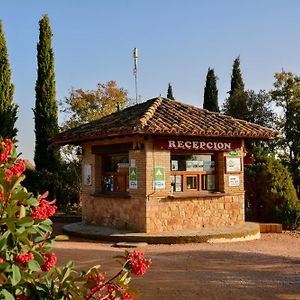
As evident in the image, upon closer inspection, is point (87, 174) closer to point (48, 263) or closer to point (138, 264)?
point (138, 264)

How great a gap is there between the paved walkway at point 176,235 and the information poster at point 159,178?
1.33 metres

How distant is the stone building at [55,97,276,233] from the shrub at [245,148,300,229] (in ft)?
6.93

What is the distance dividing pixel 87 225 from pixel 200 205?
Answer: 3.92 metres

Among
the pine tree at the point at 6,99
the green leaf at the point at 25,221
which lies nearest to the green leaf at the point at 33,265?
the green leaf at the point at 25,221

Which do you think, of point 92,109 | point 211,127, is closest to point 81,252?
point 211,127

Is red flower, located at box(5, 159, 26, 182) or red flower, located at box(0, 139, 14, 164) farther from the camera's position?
red flower, located at box(0, 139, 14, 164)

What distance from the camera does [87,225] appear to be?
1480 centimetres

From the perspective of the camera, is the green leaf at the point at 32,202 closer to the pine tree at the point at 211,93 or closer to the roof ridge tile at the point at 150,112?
the roof ridge tile at the point at 150,112

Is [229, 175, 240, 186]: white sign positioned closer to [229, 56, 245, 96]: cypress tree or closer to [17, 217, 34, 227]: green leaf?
[17, 217, 34, 227]: green leaf

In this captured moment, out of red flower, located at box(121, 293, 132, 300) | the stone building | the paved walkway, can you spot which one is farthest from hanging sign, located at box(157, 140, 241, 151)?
red flower, located at box(121, 293, 132, 300)

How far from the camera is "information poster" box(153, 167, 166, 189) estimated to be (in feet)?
41.5

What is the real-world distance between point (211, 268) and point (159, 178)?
4.56m

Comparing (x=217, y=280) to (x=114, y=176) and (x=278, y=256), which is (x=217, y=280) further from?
(x=114, y=176)

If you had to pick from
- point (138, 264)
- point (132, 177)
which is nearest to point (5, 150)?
point (138, 264)
